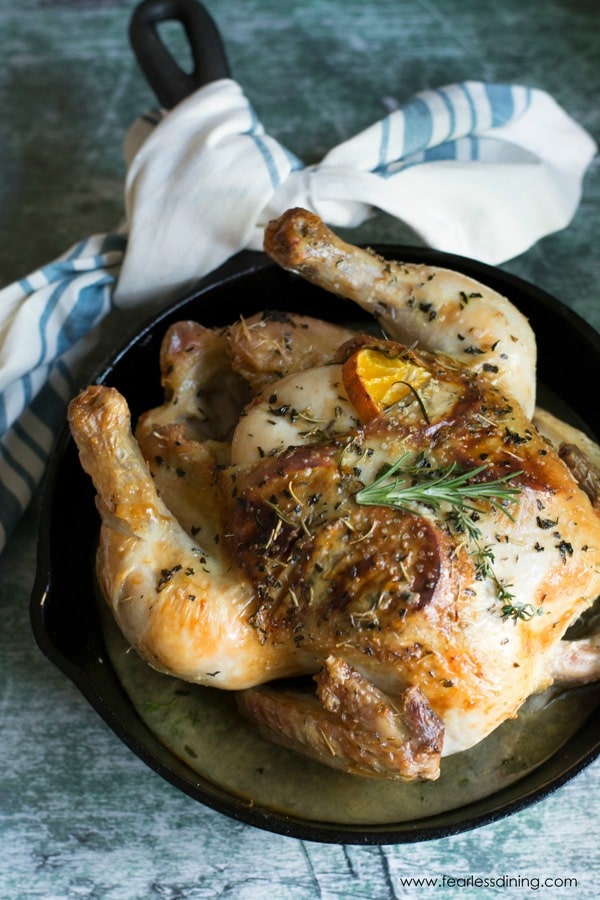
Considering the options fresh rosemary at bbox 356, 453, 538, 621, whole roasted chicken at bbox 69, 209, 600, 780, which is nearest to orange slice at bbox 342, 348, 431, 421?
whole roasted chicken at bbox 69, 209, 600, 780

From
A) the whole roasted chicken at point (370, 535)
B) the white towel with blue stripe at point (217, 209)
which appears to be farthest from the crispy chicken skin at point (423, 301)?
the white towel with blue stripe at point (217, 209)

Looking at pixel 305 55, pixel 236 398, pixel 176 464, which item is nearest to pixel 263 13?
pixel 305 55

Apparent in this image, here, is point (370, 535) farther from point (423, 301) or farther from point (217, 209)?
Answer: point (217, 209)

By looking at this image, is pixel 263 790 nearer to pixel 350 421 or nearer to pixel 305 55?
pixel 350 421

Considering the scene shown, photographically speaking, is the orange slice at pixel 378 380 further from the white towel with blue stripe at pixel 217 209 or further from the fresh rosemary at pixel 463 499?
the white towel with blue stripe at pixel 217 209

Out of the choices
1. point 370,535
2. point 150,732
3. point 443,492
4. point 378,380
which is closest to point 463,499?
point 443,492

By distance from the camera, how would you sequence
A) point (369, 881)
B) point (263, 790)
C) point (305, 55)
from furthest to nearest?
point (305, 55)
point (369, 881)
point (263, 790)

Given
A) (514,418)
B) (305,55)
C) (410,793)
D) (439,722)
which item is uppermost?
(305,55)
